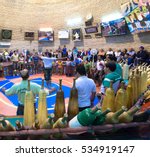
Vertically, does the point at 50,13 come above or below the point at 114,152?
above

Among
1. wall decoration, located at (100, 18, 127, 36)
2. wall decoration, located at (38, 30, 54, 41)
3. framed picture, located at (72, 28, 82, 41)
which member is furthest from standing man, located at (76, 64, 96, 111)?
wall decoration, located at (38, 30, 54, 41)

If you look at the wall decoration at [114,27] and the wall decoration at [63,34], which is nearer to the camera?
the wall decoration at [114,27]

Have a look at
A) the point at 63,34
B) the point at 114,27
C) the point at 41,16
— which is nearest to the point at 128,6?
the point at 114,27

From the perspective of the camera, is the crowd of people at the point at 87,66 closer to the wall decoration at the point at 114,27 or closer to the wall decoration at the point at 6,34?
the wall decoration at the point at 114,27

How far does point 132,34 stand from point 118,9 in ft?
6.04

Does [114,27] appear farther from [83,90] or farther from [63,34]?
[83,90]

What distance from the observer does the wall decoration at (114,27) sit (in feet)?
42.3

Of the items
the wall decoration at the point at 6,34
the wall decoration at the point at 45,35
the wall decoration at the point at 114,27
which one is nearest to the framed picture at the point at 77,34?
the wall decoration at the point at 45,35

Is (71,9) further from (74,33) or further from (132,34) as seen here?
(132,34)

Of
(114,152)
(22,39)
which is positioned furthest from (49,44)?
(114,152)

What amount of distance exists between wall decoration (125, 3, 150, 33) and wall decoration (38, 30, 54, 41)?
6.95 metres

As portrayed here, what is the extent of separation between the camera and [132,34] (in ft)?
41.4

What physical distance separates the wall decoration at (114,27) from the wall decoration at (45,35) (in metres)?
4.41

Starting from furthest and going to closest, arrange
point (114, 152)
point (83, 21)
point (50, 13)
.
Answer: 1. point (50, 13)
2. point (83, 21)
3. point (114, 152)
